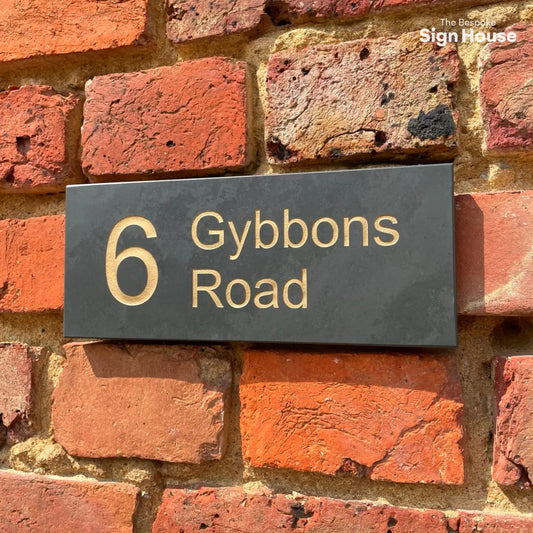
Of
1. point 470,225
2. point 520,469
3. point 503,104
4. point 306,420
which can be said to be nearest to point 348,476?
point 306,420

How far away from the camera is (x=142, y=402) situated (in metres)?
0.68

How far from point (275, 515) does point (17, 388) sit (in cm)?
38

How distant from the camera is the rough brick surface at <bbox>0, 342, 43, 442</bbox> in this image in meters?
0.73

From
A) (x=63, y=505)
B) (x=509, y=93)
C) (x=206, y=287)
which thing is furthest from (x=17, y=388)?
(x=509, y=93)

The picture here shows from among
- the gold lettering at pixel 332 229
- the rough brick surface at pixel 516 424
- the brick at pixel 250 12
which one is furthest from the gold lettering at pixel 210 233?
the rough brick surface at pixel 516 424

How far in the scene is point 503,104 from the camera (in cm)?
60

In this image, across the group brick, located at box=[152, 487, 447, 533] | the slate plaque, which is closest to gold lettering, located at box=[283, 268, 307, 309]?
the slate plaque

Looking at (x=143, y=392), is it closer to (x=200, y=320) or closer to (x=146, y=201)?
(x=200, y=320)

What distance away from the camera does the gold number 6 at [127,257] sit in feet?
2.17

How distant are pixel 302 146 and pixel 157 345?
301mm

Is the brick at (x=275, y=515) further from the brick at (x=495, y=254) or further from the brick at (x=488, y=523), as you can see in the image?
the brick at (x=495, y=254)

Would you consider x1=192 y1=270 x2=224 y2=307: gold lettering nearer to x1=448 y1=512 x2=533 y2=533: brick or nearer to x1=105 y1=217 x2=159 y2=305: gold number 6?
x1=105 y1=217 x2=159 y2=305: gold number 6

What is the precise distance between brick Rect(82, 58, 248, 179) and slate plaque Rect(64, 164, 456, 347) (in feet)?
0.12

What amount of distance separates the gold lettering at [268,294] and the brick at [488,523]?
299 mm
